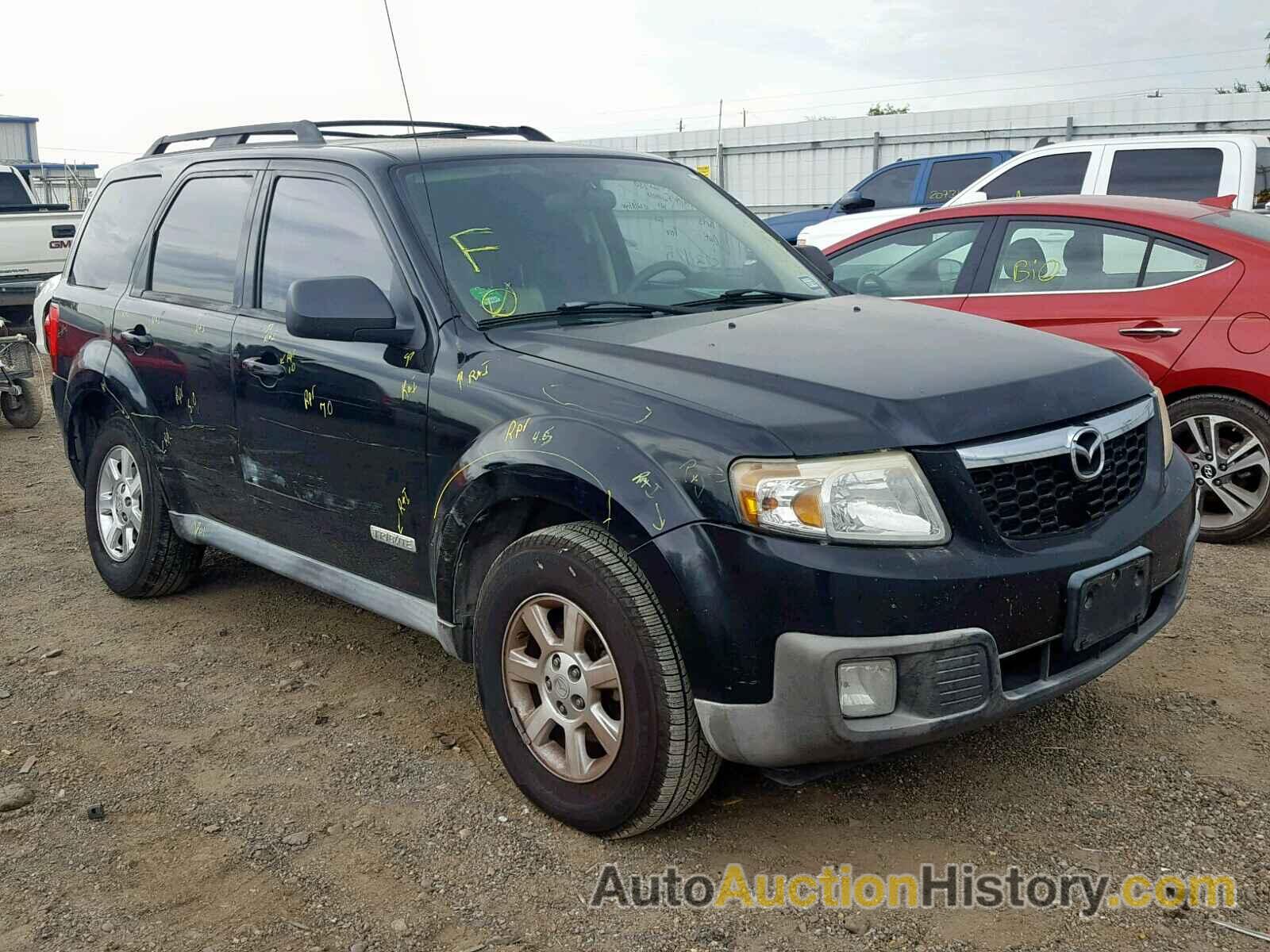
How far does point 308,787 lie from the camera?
357cm

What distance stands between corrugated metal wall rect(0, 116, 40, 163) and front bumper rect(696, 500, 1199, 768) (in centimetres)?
6016

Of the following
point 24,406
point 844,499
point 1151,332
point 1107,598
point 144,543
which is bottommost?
point 24,406

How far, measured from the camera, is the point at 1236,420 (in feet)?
17.9

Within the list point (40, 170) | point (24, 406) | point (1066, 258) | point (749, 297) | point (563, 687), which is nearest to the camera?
point (563, 687)

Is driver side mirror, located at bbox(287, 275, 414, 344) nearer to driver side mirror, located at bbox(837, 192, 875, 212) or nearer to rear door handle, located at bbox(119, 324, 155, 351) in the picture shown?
rear door handle, located at bbox(119, 324, 155, 351)

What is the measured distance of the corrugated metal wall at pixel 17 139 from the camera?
54938mm

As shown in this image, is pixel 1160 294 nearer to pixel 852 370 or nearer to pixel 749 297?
pixel 749 297

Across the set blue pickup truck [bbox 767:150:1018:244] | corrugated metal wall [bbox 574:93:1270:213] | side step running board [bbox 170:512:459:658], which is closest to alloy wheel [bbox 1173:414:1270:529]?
side step running board [bbox 170:512:459:658]

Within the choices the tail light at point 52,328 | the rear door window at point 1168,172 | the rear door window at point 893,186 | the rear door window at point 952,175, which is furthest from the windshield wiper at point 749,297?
the rear door window at point 893,186

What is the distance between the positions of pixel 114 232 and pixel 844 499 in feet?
12.6

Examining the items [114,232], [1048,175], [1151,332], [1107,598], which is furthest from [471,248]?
[1048,175]

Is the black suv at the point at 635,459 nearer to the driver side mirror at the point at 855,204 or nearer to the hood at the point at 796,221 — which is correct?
the driver side mirror at the point at 855,204

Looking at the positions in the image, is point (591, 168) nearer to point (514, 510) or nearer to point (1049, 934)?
point (514, 510)

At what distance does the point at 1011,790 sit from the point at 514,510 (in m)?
1.58
